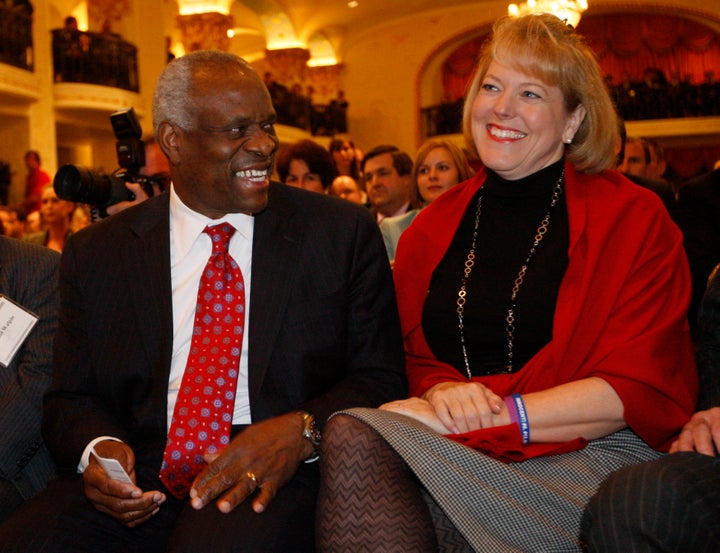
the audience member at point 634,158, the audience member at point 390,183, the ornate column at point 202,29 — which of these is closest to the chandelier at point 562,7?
the ornate column at point 202,29

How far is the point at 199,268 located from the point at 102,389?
391 millimetres

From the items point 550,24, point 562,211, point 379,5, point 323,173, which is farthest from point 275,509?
point 379,5

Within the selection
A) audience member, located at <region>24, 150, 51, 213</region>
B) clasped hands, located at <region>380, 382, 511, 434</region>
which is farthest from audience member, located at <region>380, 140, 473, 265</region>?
audience member, located at <region>24, 150, 51, 213</region>

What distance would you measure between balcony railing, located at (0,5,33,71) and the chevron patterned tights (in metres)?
10.3

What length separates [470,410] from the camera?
186cm

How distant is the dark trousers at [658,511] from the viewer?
4.61 ft

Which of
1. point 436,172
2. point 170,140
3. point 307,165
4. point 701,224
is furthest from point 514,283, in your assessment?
point 307,165

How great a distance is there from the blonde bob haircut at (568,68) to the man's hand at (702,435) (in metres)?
0.72

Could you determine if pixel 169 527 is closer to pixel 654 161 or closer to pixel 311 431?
pixel 311 431

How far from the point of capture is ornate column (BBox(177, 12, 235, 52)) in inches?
531

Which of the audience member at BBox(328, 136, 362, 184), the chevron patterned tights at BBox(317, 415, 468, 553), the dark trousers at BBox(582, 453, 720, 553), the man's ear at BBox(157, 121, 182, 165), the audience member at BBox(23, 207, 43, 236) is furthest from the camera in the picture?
the audience member at BBox(23, 207, 43, 236)

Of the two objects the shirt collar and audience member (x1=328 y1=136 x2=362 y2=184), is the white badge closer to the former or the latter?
the shirt collar

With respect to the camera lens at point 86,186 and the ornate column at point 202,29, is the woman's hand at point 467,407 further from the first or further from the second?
the ornate column at point 202,29

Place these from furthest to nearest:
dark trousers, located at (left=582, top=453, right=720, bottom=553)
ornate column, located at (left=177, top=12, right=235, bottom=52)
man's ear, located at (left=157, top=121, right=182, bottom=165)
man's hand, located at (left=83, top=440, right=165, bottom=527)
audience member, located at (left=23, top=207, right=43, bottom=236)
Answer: ornate column, located at (left=177, top=12, right=235, bottom=52) < audience member, located at (left=23, top=207, right=43, bottom=236) < man's ear, located at (left=157, top=121, right=182, bottom=165) < man's hand, located at (left=83, top=440, right=165, bottom=527) < dark trousers, located at (left=582, top=453, right=720, bottom=553)
